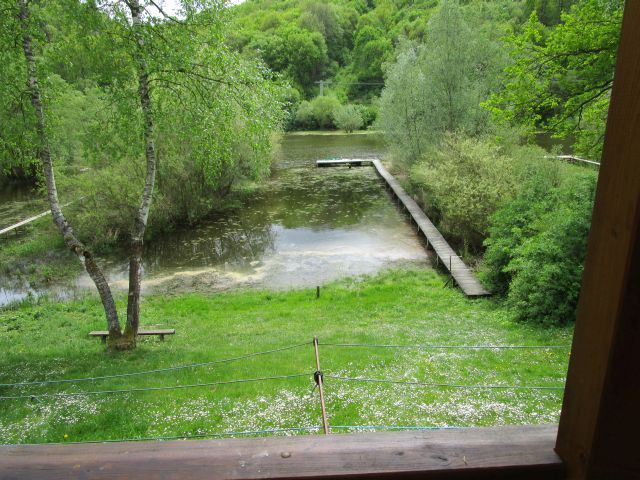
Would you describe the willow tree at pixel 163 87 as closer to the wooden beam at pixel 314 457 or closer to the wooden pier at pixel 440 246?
the wooden pier at pixel 440 246

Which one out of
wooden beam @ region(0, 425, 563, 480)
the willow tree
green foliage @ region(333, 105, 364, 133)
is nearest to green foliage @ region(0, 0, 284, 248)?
the willow tree

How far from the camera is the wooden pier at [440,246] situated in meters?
14.6

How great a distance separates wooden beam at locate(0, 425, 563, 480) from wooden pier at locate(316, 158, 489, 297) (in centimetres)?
1354

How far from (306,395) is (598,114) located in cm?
1221

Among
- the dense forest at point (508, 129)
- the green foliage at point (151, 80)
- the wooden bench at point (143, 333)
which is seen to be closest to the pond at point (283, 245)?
the dense forest at point (508, 129)

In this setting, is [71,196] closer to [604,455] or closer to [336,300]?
[336,300]

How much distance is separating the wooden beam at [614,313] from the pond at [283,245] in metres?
15.8

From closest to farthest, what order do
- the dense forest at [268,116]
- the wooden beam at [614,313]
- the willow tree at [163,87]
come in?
the wooden beam at [614,313] < the willow tree at [163,87] < the dense forest at [268,116]


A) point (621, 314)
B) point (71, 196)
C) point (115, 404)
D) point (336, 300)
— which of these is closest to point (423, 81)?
point (336, 300)

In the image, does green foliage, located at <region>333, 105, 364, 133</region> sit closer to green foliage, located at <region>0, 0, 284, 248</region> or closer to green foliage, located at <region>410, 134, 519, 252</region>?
green foliage, located at <region>410, 134, 519, 252</region>

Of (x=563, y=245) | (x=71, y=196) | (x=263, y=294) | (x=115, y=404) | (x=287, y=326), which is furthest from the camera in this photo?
(x=71, y=196)

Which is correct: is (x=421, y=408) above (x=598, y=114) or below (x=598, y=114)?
below

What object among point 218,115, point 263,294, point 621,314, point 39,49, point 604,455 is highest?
point 39,49

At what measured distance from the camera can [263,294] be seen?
15.7 meters
